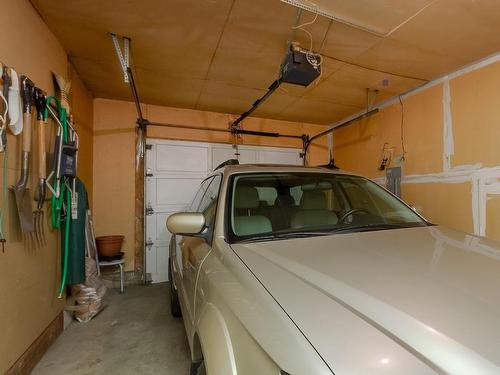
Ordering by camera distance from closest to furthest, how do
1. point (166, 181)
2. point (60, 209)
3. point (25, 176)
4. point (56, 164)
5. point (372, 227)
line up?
point (372, 227), point (25, 176), point (56, 164), point (60, 209), point (166, 181)

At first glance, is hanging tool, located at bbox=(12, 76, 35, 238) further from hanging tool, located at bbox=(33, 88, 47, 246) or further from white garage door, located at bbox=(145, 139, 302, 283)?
white garage door, located at bbox=(145, 139, 302, 283)

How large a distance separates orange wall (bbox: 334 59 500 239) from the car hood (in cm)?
210

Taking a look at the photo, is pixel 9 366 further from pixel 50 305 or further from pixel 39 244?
pixel 39 244

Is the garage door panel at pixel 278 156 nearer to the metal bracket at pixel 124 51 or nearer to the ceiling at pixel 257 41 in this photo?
the ceiling at pixel 257 41

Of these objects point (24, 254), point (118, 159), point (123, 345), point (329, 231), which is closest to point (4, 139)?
point (24, 254)

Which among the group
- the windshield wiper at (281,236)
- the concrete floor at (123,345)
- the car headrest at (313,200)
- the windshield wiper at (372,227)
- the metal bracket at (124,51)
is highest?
the metal bracket at (124,51)

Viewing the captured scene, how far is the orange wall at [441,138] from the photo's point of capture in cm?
263

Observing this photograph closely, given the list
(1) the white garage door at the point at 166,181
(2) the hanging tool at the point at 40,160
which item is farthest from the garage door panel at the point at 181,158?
(2) the hanging tool at the point at 40,160

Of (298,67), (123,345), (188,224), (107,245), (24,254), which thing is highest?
(298,67)

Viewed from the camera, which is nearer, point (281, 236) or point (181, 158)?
point (281, 236)

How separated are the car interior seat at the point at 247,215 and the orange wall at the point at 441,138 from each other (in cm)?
259

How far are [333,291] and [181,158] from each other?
3.75 metres

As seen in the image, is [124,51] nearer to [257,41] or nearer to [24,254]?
[257,41]

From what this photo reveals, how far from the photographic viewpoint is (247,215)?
4.91ft
